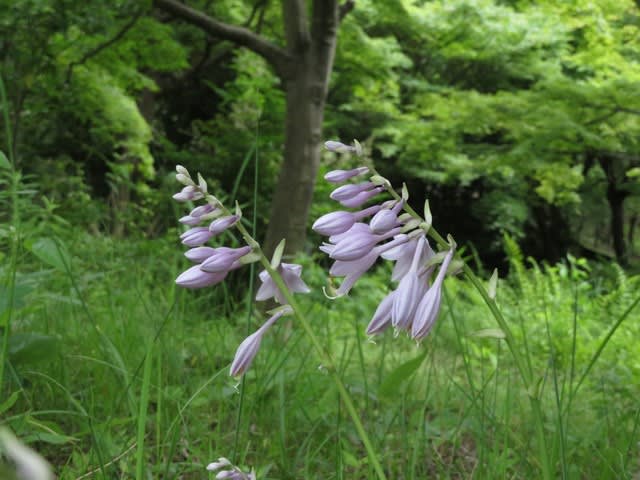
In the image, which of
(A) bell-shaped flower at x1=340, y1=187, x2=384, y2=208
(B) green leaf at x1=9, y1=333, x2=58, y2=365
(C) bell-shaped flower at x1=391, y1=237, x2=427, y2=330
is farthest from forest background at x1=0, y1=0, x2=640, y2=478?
(A) bell-shaped flower at x1=340, y1=187, x2=384, y2=208

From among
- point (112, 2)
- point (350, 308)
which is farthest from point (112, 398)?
point (112, 2)

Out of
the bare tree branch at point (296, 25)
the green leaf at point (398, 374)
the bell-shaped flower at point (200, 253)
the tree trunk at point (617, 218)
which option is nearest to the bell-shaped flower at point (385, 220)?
the bell-shaped flower at point (200, 253)

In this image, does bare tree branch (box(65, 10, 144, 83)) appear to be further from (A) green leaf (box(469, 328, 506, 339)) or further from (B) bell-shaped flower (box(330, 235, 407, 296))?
(A) green leaf (box(469, 328, 506, 339))

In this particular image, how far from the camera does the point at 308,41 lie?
5.12 metres

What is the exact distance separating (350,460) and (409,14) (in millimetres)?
10780

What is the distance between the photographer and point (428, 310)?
2.51 ft

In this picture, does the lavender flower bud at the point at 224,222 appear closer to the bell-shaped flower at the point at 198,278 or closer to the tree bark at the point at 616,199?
the bell-shaped flower at the point at 198,278

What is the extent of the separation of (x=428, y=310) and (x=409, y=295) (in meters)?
0.03

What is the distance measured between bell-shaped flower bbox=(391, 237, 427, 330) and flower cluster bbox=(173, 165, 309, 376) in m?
0.13

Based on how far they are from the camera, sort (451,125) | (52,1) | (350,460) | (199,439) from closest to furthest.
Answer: (350,460), (199,439), (52,1), (451,125)

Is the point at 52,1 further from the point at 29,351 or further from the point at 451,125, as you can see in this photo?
the point at 451,125

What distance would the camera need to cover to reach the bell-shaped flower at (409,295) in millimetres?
778

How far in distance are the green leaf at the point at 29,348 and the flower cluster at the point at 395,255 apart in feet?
3.29

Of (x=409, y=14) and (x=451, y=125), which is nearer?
(x=451, y=125)
